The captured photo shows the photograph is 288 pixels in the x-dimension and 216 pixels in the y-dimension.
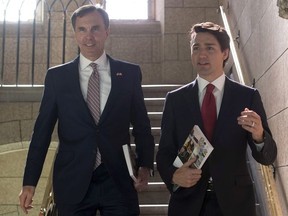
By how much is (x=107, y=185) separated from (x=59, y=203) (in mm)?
273

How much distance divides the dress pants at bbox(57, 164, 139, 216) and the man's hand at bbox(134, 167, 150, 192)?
80 mm

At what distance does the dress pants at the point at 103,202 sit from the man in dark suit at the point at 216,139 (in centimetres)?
25

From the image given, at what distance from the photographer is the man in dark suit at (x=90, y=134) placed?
2.74 m

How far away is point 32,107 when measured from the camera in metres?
6.22

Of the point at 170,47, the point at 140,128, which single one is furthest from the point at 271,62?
the point at 170,47

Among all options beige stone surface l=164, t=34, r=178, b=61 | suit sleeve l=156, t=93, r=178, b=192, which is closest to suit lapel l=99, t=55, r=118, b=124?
suit sleeve l=156, t=93, r=178, b=192

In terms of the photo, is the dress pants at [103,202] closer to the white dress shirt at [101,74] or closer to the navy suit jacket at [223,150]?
the navy suit jacket at [223,150]

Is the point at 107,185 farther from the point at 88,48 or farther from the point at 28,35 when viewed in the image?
the point at 28,35

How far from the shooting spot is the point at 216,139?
8.29ft

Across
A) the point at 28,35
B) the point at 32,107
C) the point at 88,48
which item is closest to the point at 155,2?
the point at 28,35

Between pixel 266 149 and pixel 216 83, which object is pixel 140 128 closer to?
pixel 216 83

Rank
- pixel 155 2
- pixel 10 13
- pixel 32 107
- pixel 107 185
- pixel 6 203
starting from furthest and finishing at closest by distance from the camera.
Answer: pixel 155 2
pixel 10 13
pixel 6 203
pixel 32 107
pixel 107 185

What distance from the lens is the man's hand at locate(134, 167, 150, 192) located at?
279 cm

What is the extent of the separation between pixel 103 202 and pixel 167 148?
0.41m
